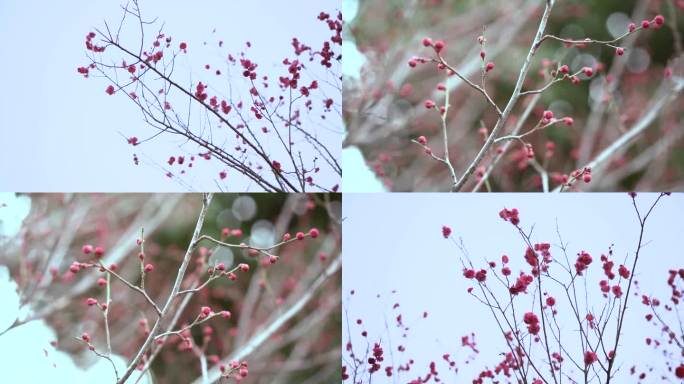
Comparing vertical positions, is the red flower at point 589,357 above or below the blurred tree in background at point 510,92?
below

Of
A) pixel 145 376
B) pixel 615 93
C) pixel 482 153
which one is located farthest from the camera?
pixel 615 93

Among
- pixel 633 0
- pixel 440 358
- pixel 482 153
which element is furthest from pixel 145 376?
pixel 633 0

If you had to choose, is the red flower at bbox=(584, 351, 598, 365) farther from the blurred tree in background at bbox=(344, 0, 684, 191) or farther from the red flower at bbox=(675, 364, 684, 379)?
the blurred tree in background at bbox=(344, 0, 684, 191)

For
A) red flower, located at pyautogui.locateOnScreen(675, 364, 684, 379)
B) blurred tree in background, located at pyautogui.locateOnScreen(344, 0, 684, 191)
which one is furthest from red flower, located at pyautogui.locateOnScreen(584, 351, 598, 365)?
blurred tree in background, located at pyautogui.locateOnScreen(344, 0, 684, 191)

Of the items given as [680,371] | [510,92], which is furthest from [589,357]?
[510,92]

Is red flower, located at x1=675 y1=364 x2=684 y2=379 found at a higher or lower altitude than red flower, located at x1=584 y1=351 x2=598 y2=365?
higher

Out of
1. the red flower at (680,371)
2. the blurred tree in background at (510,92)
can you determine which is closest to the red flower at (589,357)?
the red flower at (680,371)

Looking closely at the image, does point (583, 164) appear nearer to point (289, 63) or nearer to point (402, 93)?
point (402, 93)

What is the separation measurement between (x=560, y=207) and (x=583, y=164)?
0.18 meters

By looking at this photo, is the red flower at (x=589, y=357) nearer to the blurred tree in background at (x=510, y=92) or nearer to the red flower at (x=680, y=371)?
the red flower at (x=680, y=371)

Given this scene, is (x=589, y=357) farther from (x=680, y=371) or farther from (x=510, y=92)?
(x=510, y=92)

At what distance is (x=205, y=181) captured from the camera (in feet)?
8.64

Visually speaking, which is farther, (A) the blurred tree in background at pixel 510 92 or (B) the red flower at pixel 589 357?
(A) the blurred tree in background at pixel 510 92

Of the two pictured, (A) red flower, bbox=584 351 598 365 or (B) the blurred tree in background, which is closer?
(A) red flower, bbox=584 351 598 365
